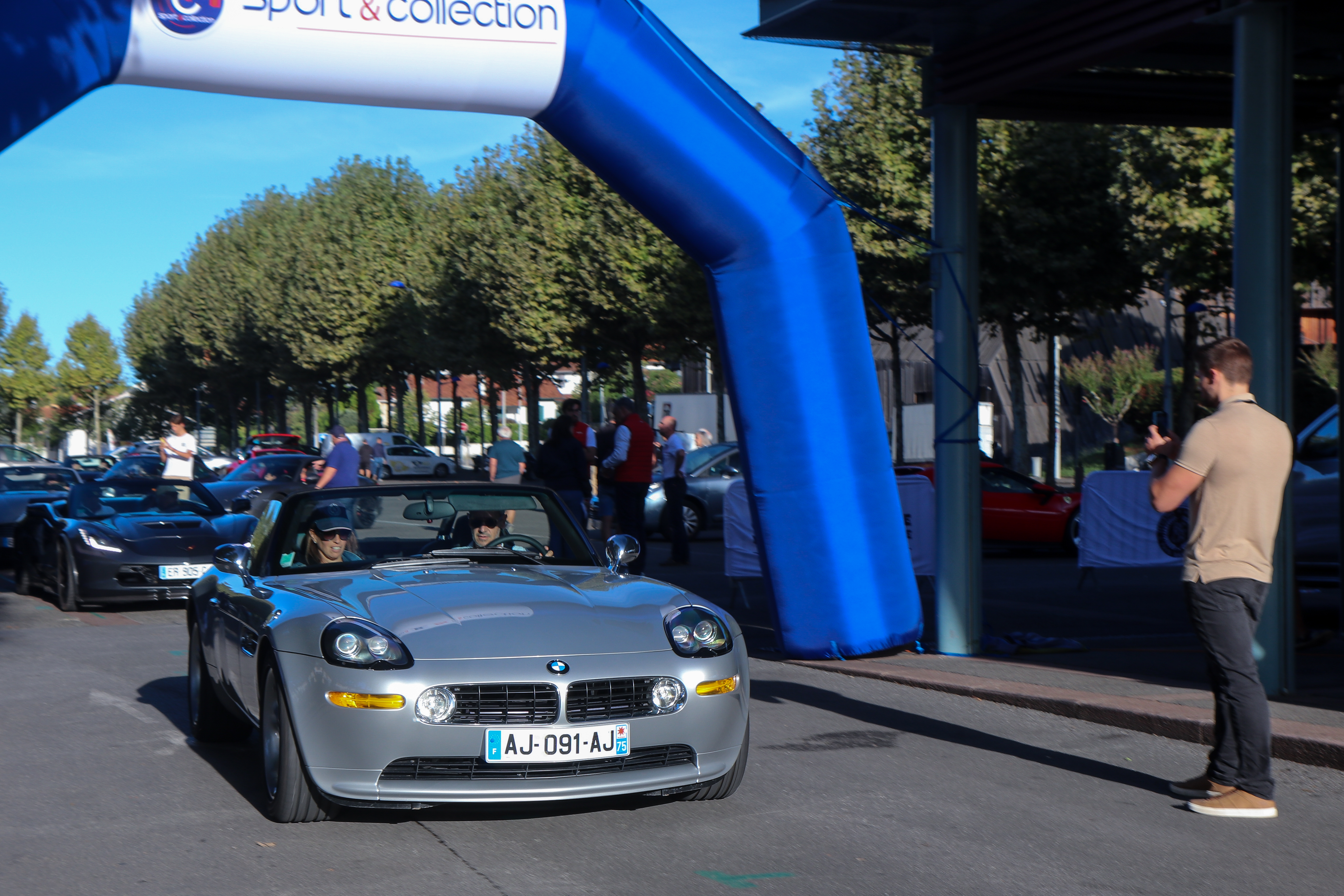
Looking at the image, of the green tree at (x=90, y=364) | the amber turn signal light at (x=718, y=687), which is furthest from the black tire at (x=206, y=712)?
the green tree at (x=90, y=364)

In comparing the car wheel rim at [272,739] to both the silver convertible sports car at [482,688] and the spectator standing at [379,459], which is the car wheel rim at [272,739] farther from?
the spectator standing at [379,459]

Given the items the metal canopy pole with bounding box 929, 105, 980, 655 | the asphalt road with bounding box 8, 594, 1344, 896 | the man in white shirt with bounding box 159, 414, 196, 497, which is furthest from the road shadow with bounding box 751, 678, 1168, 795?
the man in white shirt with bounding box 159, 414, 196, 497

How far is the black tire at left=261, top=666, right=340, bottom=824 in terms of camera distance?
196 inches

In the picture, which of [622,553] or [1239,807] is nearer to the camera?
[1239,807]

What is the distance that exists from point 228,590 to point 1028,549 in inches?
579

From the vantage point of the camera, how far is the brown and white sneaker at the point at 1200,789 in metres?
5.48

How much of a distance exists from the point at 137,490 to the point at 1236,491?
11512mm

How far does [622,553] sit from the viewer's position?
618cm

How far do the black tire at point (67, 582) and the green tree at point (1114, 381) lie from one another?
42.7 meters

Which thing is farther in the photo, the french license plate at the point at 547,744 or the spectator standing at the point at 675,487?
the spectator standing at the point at 675,487

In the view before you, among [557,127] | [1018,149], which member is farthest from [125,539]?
[1018,149]

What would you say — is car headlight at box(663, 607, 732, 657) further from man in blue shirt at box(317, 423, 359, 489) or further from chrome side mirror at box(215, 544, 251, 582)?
man in blue shirt at box(317, 423, 359, 489)

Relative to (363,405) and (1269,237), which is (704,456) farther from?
(363,405)

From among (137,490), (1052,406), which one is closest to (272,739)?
(137,490)
